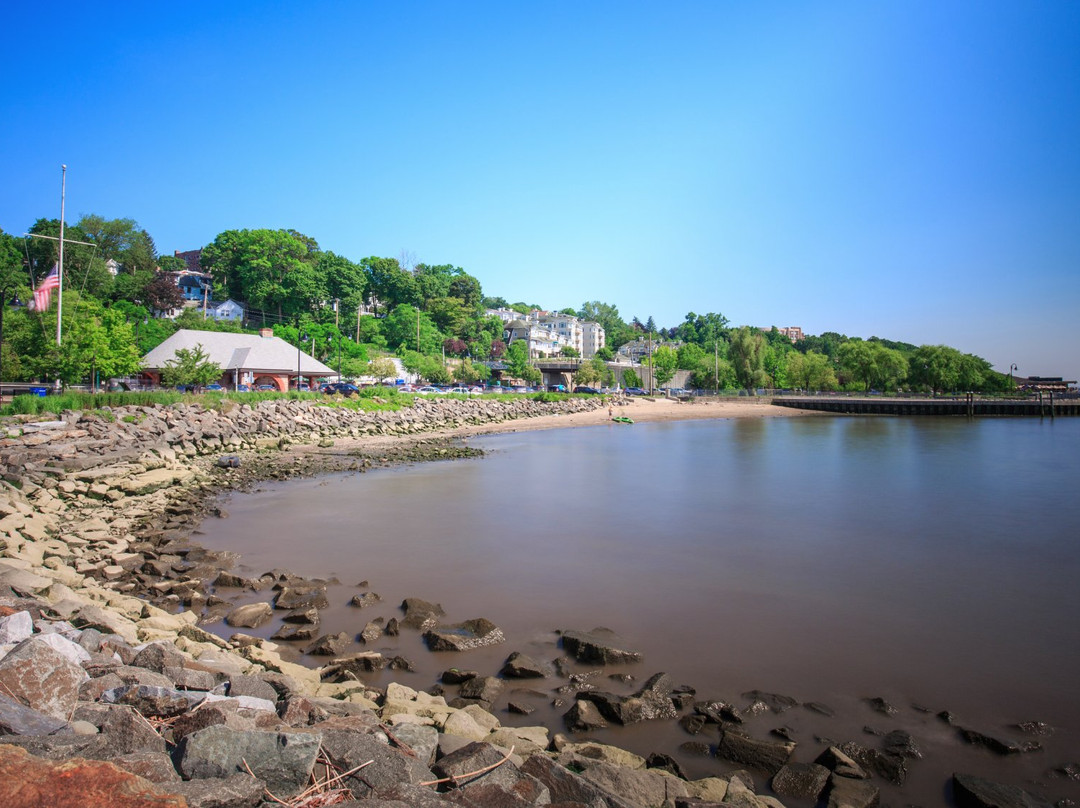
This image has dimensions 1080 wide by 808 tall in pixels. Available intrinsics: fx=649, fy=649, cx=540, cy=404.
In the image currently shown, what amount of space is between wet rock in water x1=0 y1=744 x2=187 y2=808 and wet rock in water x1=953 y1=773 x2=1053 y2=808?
21.5ft

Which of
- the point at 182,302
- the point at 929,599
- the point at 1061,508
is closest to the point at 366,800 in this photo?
the point at 929,599

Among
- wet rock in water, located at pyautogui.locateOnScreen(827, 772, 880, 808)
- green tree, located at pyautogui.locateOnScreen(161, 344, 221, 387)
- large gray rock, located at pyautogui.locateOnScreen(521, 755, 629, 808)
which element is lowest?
wet rock in water, located at pyautogui.locateOnScreen(827, 772, 880, 808)

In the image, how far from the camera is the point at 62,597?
8.43 meters

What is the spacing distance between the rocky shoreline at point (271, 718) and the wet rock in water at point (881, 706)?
67cm

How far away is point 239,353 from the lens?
49.3 m

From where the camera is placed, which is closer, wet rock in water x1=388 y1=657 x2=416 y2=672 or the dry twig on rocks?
the dry twig on rocks

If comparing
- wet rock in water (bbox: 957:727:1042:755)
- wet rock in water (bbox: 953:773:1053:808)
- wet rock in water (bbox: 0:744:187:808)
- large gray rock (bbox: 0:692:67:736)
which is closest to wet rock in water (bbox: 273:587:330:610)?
large gray rock (bbox: 0:692:67:736)

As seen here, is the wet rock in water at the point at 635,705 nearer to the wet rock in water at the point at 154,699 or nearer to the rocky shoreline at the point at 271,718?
the rocky shoreline at the point at 271,718

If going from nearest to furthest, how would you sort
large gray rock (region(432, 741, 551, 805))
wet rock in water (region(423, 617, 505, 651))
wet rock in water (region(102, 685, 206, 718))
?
1. large gray rock (region(432, 741, 551, 805))
2. wet rock in water (region(102, 685, 206, 718))
3. wet rock in water (region(423, 617, 505, 651))

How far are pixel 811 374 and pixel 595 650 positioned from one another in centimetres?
11217

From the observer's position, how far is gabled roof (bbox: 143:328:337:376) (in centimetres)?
4619

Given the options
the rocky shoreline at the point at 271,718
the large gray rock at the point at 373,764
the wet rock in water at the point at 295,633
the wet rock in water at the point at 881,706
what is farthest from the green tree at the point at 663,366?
the large gray rock at the point at 373,764

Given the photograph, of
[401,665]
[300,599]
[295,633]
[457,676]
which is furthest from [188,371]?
[457,676]

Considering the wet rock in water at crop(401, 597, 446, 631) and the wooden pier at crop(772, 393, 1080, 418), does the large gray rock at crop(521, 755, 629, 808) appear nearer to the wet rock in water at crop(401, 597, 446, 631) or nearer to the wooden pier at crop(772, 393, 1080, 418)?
the wet rock in water at crop(401, 597, 446, 631)
